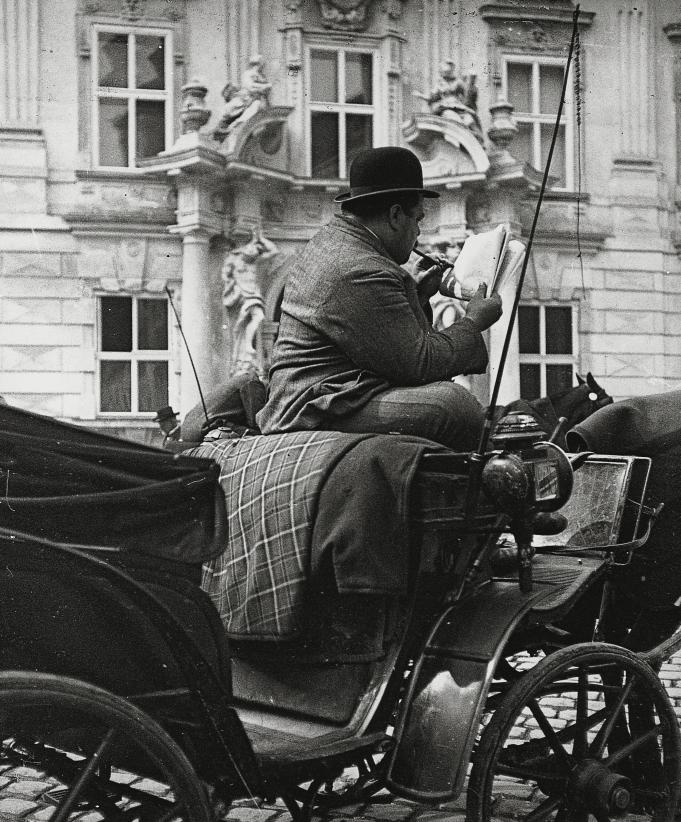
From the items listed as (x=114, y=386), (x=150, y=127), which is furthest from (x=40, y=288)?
(x=150, y=127)

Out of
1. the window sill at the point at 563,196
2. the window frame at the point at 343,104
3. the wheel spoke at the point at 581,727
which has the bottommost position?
the wheel spoke at the point at 581,727

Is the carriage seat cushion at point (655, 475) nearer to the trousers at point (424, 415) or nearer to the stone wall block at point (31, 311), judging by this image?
the trousers at point (424, 415)

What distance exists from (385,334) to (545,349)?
43.6ft

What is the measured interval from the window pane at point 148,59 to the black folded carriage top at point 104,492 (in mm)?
13648

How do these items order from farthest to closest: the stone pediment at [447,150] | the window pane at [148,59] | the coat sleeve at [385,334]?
the window pane at [148,59] < the stone pediment at [447,150] < the coat sleeve at [385,334]

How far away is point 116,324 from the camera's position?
579 inches

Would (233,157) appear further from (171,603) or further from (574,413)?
(171,603)

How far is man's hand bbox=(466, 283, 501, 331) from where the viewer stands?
2.95 metres

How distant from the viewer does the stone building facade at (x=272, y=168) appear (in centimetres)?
1436

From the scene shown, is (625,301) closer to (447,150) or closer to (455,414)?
(447,150)

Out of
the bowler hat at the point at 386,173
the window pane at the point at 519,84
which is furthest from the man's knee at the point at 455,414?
the window pane at the point at 519,84

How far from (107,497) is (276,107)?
43.7ft

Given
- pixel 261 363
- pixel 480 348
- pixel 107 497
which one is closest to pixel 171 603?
pixel 107 497

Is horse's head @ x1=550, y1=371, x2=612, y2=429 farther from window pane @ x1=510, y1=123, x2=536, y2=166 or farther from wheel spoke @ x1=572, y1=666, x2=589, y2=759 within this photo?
wheel spoke @ x1=572, y1=666, x2=589, y2=759
